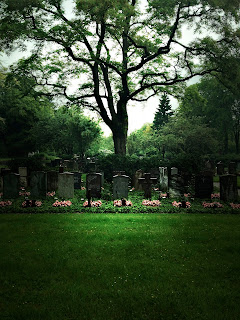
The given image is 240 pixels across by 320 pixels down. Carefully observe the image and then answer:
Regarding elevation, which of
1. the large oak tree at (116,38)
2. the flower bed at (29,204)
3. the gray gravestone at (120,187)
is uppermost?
the large oak tree at (116,38)

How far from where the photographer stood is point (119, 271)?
194 inches

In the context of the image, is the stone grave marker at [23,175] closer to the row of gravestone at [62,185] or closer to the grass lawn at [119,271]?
the row of gravestone at [62,185]

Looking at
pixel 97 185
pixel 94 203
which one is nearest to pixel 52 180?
pixel 97 185

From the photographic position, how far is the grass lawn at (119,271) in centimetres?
381

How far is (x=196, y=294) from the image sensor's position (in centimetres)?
415

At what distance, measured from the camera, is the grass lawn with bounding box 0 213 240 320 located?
3.81 m

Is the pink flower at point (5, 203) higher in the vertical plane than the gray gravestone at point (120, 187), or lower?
lower

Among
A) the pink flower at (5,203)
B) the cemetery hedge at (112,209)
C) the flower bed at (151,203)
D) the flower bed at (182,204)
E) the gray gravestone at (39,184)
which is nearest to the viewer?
the cemetery hedge at (112,209)

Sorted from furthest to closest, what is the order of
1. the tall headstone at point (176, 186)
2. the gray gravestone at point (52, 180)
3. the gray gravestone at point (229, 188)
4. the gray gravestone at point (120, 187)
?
the gray gravestone at point (52, 180) < the tall headstone at point (176, 186) < the gray gravestone at point (120, 187) < the gray gravestone at point (229, 188)

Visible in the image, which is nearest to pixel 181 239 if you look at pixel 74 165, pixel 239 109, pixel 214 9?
pixel 214 9

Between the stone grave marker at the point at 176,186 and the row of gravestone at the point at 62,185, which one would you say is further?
the stone grave marker at the point at 176,186

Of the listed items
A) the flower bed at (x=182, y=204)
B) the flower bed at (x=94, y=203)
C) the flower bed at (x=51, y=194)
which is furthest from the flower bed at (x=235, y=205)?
the flower bed at (x=51, y=194)

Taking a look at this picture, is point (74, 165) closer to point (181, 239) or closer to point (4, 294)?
point (181, 239)

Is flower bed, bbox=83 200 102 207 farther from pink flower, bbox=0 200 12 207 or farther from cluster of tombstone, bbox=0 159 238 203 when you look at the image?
pink flower, bbox=0 200 12 207
